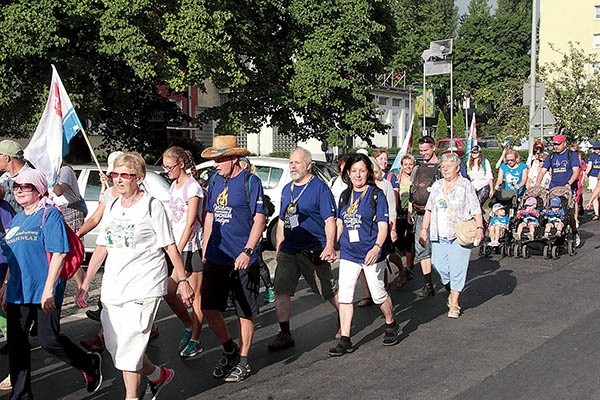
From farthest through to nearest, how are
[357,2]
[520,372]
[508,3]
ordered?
1. [508,3]
2. [357,2]
3. [520,372]

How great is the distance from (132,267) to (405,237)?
234 inches

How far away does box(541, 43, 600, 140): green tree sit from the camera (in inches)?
1019

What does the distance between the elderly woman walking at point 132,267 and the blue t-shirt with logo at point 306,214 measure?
2.01 meters

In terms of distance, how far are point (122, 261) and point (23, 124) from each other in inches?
488

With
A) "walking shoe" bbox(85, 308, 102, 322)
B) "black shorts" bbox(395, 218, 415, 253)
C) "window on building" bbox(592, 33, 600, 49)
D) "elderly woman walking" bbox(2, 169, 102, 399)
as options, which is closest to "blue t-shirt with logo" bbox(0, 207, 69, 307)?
"elderly woman walking" bbox(2, 169, 102, 399)

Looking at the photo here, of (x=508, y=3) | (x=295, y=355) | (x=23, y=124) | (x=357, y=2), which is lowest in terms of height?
(x=295, y=355)

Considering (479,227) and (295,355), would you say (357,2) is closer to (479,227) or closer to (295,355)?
(479,227)

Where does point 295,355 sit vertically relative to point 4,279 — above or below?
below

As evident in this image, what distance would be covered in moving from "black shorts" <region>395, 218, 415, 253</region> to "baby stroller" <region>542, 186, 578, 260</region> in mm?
3147

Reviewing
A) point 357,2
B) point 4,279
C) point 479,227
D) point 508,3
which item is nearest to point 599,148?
point 357,2

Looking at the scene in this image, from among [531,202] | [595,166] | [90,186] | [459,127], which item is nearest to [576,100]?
Answer: [595,166]

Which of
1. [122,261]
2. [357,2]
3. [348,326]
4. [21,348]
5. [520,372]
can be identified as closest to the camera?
[122,261]

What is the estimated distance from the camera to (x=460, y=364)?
21.3 ft

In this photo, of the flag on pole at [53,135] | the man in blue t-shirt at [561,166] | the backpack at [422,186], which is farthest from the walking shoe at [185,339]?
the man in blue t-shirt at [561,166]
